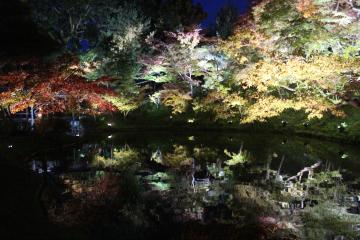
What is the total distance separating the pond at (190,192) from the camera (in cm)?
668

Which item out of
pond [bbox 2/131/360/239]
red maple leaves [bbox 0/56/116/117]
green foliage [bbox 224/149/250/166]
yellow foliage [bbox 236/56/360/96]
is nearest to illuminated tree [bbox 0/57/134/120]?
red maple leaves [bbox 0/56/116/117]

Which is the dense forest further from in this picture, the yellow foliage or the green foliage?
the green foliage

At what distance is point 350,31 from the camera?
12.5 meters

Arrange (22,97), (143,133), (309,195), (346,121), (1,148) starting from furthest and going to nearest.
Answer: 1. (143,133)
2. (346,121)
3. (22,97)
4. (1,148)
5. (309,195)

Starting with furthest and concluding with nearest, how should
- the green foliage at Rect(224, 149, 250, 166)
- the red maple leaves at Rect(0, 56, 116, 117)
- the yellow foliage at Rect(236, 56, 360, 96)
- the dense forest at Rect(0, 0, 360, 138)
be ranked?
the red maple leaves at Rect(0, 56, 116, 117) → the dense forest at Rect(0, 0, 360, 138) → the green foliage at Rect(224, 149, 250, 166) → the yellow foliage at Rect(236, 56, 360, 96)

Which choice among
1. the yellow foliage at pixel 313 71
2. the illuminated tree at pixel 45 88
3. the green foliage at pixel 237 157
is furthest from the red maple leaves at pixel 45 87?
the yellow foliage at pixel 313 71

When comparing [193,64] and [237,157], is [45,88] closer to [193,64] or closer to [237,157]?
[237,157]

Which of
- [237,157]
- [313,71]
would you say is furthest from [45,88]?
[313,71]

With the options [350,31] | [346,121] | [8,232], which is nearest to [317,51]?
[350,31]

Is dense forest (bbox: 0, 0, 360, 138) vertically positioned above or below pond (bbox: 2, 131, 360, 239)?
above

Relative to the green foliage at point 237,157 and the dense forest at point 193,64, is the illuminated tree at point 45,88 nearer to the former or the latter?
the dense forest at point 193,64

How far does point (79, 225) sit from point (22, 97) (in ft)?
30.6

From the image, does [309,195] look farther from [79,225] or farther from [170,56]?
[170,56]

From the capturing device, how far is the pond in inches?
263
